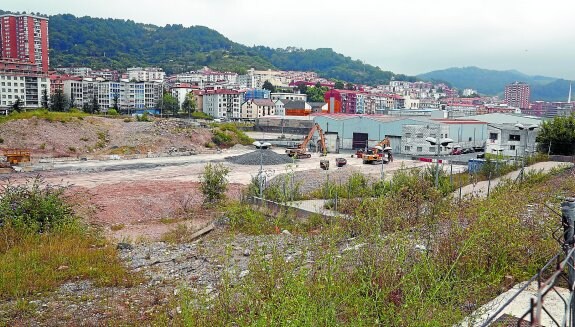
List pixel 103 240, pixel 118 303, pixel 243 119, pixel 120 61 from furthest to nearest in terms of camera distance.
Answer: pixel 120 61
pixel 243 119
pixel 103 240
pixel 118 303

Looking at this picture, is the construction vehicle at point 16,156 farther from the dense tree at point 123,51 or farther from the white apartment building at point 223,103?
the dense tree at point 123,51

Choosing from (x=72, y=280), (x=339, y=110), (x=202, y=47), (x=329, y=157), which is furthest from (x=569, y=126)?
(x=202, y=47)

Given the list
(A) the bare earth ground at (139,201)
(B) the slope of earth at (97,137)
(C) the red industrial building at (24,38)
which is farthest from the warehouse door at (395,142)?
(C) the red industrial building at (24,38)

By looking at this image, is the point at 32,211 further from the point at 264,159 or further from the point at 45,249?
the point at 264,159

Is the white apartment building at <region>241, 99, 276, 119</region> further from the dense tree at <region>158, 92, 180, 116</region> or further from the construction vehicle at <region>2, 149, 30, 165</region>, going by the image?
the construction vehicle at <region>2, 149, 30, 165</region>

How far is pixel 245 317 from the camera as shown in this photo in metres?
5.19

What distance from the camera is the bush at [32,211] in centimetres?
1086

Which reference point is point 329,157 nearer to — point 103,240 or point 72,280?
point 103,240

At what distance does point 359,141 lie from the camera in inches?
1769

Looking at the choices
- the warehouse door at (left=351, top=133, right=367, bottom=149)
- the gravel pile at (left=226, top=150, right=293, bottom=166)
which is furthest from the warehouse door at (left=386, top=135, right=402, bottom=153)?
the gravel pile at (left=226, top=150, right=293, bottom=166)

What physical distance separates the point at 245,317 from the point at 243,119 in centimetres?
8043

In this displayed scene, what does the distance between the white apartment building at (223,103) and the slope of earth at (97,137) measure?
117ft

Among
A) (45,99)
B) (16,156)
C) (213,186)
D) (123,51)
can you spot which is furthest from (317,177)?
(123,51)

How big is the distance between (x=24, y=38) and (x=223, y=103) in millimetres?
44711
